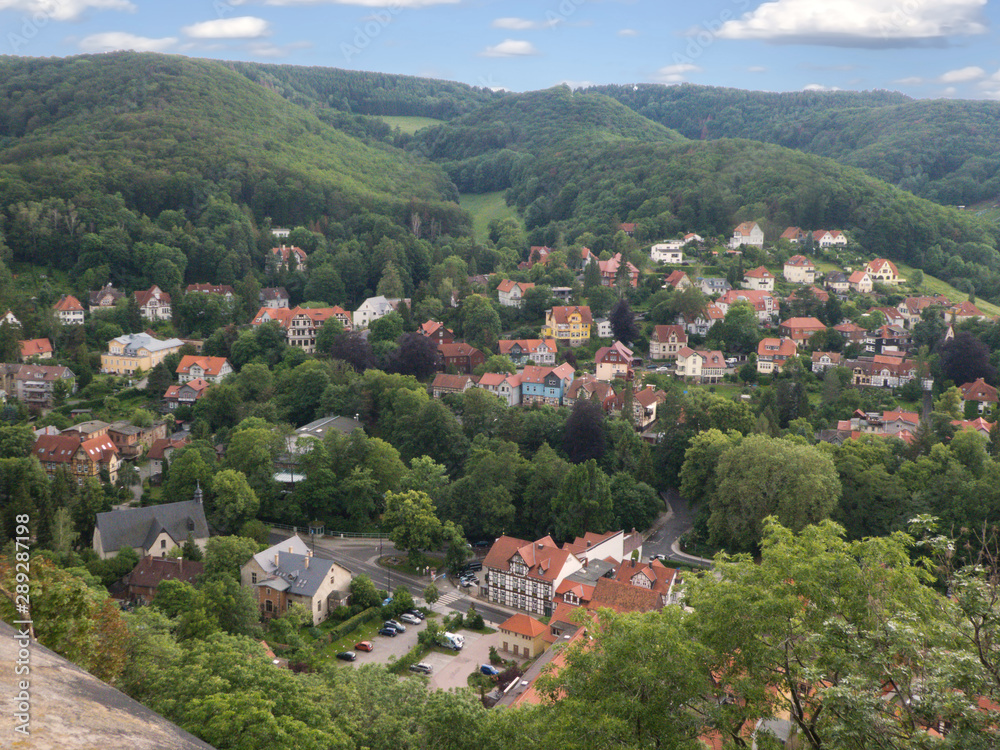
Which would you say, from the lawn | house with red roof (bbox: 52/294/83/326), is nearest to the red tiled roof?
house with red roof (bbox: 52/294/83/326)

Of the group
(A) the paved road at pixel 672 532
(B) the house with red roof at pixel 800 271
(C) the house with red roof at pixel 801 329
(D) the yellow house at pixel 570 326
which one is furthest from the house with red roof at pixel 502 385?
(B) the house with red roof at pixel 800 271

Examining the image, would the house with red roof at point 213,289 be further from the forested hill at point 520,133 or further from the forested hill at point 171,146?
the forested hill at point 520,133

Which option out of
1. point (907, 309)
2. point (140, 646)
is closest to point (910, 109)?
point (907, 309)

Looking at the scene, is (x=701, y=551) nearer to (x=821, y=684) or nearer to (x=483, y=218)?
(x=821, y=684)

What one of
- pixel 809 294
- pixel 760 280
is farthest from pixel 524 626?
pixel 760 280

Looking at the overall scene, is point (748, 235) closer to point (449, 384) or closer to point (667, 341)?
point (667, 341)
